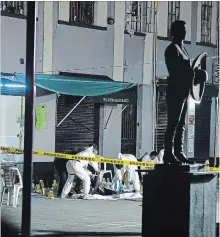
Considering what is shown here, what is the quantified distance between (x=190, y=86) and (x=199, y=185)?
4.42 feet

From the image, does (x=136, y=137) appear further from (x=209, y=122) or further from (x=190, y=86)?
(x=190, y=86)

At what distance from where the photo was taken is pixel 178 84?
25.1 ft

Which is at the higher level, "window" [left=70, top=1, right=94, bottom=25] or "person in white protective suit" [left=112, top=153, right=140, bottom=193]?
"window" [left=70, top=1, right=94, bottom=25]

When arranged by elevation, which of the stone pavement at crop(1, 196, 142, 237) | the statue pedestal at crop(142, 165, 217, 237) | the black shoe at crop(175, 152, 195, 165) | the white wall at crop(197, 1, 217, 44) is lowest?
the stone pavement at crop(1, 196, 142, 237)

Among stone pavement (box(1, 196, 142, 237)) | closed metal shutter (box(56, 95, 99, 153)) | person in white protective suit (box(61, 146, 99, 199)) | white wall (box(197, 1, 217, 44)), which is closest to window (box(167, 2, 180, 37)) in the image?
white wall (box(197, 1, 217, 44))

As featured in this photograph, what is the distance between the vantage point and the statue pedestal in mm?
7336

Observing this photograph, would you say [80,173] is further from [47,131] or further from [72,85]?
[47,131]

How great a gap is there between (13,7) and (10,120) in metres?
3.50

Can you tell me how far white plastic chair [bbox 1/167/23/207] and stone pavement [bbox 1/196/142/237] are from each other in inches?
12.5

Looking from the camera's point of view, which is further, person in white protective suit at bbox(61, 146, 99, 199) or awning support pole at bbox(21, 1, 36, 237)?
person in white protective suit at bbox(61, 146, 99, 199)

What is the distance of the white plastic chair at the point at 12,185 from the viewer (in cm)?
1324

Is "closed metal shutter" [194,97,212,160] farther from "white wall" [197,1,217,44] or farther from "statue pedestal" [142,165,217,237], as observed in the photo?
"statue pedestal" [142,165,217,237]

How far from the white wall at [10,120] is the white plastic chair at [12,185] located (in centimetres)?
276

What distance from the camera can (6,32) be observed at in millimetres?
16875
